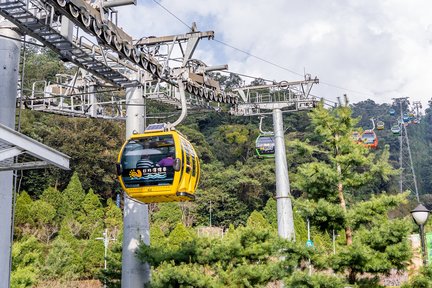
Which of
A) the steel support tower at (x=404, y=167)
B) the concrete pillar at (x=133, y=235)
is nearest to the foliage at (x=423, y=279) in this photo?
the concrete pillar at (x=133, y=235)

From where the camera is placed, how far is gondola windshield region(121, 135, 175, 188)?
8501mm

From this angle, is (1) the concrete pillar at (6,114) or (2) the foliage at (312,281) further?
(2) the foliage at (312,281)

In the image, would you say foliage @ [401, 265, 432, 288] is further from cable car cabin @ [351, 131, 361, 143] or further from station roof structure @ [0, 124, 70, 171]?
station roof structure @ [0, 124, 70, 171]

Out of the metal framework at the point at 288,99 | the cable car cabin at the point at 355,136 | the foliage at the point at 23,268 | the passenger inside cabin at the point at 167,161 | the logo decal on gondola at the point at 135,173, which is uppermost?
the metal framework at the point at 288,99

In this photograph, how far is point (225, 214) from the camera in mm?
37562

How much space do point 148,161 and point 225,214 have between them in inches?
1156

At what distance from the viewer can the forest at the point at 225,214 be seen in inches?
363

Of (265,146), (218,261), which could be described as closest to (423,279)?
(218,261)

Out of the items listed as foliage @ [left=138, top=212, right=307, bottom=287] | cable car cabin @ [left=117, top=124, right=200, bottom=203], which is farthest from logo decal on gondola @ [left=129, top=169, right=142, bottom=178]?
foliage @ [left=138, top=212, right=307, bottom=287]

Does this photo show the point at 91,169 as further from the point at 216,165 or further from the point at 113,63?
the point at 113,63

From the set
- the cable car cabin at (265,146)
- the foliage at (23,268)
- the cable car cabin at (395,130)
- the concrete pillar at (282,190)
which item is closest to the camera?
the concrete pillar at (282,190)

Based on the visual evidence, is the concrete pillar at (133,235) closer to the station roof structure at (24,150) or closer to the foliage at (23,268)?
the foliage at (23,268)

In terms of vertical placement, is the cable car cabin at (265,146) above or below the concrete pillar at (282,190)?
above

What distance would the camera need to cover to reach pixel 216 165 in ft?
132
